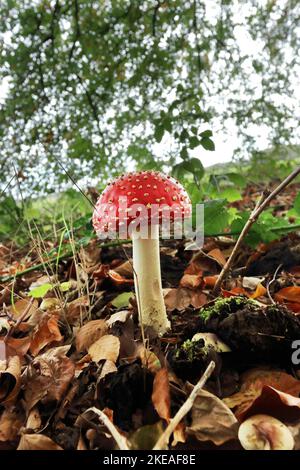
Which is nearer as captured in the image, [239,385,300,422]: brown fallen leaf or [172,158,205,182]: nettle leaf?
[239,385,300,422]: brown fallen leaf

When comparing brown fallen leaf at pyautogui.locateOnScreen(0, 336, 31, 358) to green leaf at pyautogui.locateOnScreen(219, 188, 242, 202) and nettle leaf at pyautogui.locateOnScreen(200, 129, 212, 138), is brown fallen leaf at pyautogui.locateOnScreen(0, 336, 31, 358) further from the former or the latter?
nettle leaf at pyautogui.locateOnScreen(200, 129, 212, 138)

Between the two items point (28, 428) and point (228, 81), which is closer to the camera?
point (28, 428)

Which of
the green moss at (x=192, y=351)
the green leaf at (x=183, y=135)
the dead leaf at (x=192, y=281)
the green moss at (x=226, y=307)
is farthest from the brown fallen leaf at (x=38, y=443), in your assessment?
the green leaf at (x=183, y=135)

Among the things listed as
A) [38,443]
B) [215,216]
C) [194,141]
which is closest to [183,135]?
[194,141]

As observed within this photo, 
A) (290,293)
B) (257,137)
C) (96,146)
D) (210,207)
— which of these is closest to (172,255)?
(210,207)

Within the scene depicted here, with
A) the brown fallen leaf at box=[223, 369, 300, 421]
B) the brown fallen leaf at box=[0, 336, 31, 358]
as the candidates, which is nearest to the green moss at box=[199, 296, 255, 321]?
the brown fallen leaf at box=[223, 369, 300, 421]
